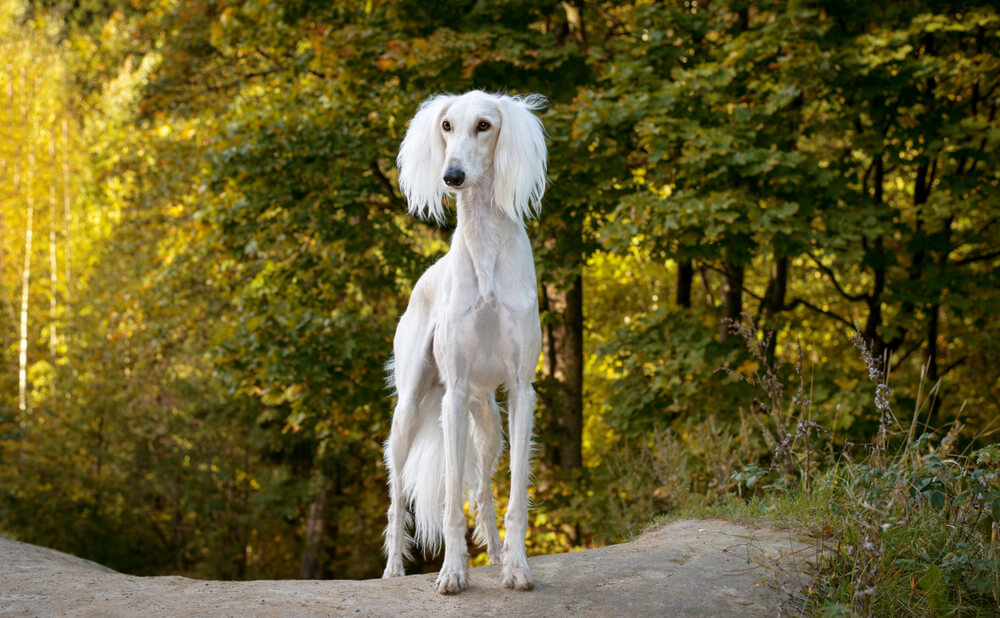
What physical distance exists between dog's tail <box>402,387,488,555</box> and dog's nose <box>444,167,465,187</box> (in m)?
1.35

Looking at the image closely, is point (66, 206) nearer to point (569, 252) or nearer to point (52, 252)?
point (52, 252)

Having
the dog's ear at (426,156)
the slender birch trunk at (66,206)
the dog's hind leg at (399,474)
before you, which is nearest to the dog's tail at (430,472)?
the dog's hind leg at (399,474)

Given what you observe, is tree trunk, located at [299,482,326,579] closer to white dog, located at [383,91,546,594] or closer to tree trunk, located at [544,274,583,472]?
tree trunk, located at [544,274,583,472]

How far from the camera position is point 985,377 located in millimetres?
10125

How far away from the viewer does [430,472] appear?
442cm

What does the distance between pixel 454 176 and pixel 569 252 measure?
5016 mm

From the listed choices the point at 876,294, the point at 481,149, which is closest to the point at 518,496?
the point at 481,149

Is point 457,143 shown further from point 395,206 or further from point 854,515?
point 395,206

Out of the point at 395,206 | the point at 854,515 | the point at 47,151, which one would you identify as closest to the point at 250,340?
the point at 395,206

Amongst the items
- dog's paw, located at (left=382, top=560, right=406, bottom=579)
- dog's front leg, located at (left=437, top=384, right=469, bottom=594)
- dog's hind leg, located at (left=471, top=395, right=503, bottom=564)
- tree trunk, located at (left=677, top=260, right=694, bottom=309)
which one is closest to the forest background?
tree trunk, located at (left=677, top=260, right=694, bottom=309)

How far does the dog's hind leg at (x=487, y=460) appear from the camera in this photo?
420cm

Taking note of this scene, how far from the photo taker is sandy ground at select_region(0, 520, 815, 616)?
327 cm

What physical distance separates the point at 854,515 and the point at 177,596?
266 centimetres

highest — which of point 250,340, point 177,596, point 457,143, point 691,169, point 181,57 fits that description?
point 181,57
